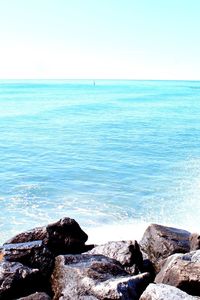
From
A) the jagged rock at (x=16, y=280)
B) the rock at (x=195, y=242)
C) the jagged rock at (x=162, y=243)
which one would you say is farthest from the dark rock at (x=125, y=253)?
the jagged rock at (x=16, y=280)

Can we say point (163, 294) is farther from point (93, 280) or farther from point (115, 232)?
point (115, 232)

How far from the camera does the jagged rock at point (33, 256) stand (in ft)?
17.8

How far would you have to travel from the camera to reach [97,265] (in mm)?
5070

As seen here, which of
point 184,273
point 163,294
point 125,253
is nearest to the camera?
point 163,294

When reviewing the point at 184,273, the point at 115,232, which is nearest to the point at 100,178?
the point at 115,232

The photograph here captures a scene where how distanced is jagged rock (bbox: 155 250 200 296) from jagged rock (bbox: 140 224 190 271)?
41.5 inches

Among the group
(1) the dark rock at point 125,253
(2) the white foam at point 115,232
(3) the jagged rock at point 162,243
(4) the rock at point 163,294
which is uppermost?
(4) the rock at point 163,294

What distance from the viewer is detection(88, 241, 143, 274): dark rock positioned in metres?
5.62

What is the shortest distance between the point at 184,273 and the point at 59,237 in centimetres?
225

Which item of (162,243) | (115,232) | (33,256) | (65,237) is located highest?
(33,256)

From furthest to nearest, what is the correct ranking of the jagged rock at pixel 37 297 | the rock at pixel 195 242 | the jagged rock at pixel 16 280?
1. the rock at pixel 195 242
2. the jagged rock at pixel 16 280
3. the jagged rock at pixel 37 297

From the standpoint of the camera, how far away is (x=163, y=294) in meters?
4.27

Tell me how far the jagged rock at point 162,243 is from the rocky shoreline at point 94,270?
0.05 ft

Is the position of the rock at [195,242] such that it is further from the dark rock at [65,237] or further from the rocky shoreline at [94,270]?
the dark rock at [65,237]
